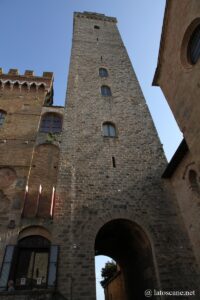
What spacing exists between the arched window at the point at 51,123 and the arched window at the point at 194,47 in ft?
27.2

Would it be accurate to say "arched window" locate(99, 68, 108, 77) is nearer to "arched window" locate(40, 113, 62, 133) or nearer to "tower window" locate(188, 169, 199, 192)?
"arched window" locate(40, 113, 62, 133)

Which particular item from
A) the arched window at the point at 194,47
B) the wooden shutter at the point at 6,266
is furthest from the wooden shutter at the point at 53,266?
the arched window at the point at 194,47

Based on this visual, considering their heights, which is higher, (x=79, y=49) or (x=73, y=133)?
(x=79, y=49)

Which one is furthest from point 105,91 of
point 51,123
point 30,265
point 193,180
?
point 30,265

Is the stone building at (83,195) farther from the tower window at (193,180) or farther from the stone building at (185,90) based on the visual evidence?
the tower window at (193,180)

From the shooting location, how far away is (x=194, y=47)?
8008mm

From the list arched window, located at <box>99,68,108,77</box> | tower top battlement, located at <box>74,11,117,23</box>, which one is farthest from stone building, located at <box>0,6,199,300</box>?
tower top battlement, located at <box>74,11,117,23</box>

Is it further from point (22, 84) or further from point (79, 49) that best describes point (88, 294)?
point (79, 49)

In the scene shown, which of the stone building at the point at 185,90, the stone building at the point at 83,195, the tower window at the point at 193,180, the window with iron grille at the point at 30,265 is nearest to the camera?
the stone building at the point at 185,90

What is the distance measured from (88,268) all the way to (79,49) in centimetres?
1591

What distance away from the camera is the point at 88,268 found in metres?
8.39

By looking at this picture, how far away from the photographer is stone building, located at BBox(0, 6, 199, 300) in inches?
338

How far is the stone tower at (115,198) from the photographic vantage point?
862 centimetres

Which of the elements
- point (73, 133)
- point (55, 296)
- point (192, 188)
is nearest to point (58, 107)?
point (73, 133)
